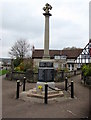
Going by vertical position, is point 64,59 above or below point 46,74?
above

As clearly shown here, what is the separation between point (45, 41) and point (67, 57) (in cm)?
2864

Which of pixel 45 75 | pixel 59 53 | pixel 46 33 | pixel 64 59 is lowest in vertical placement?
pixel 45 75

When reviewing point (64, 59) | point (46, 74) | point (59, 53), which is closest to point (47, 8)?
point (46, 74)

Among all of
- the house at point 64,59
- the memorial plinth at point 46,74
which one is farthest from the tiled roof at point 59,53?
the memorial plinth at point 46,74

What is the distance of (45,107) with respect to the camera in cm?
752

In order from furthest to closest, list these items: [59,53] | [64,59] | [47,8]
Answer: [59,53] < [64,59] < [47,8]

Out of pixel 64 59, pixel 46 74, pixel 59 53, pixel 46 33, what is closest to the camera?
pixel 46 74

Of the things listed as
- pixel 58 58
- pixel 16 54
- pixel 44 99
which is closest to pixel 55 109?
pixel 44 99

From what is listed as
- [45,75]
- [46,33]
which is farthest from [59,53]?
[45,75]

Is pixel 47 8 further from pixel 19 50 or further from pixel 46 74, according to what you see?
pixel 19 50

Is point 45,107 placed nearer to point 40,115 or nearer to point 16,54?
point 40,115

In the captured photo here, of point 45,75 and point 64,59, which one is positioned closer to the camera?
point 45,75

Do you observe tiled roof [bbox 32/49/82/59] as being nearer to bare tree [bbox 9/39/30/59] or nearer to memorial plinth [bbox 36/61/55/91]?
bare tree [bbox 9/39/30/59]

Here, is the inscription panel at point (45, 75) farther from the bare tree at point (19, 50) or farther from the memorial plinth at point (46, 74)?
the bare tree at point (19, 50)
